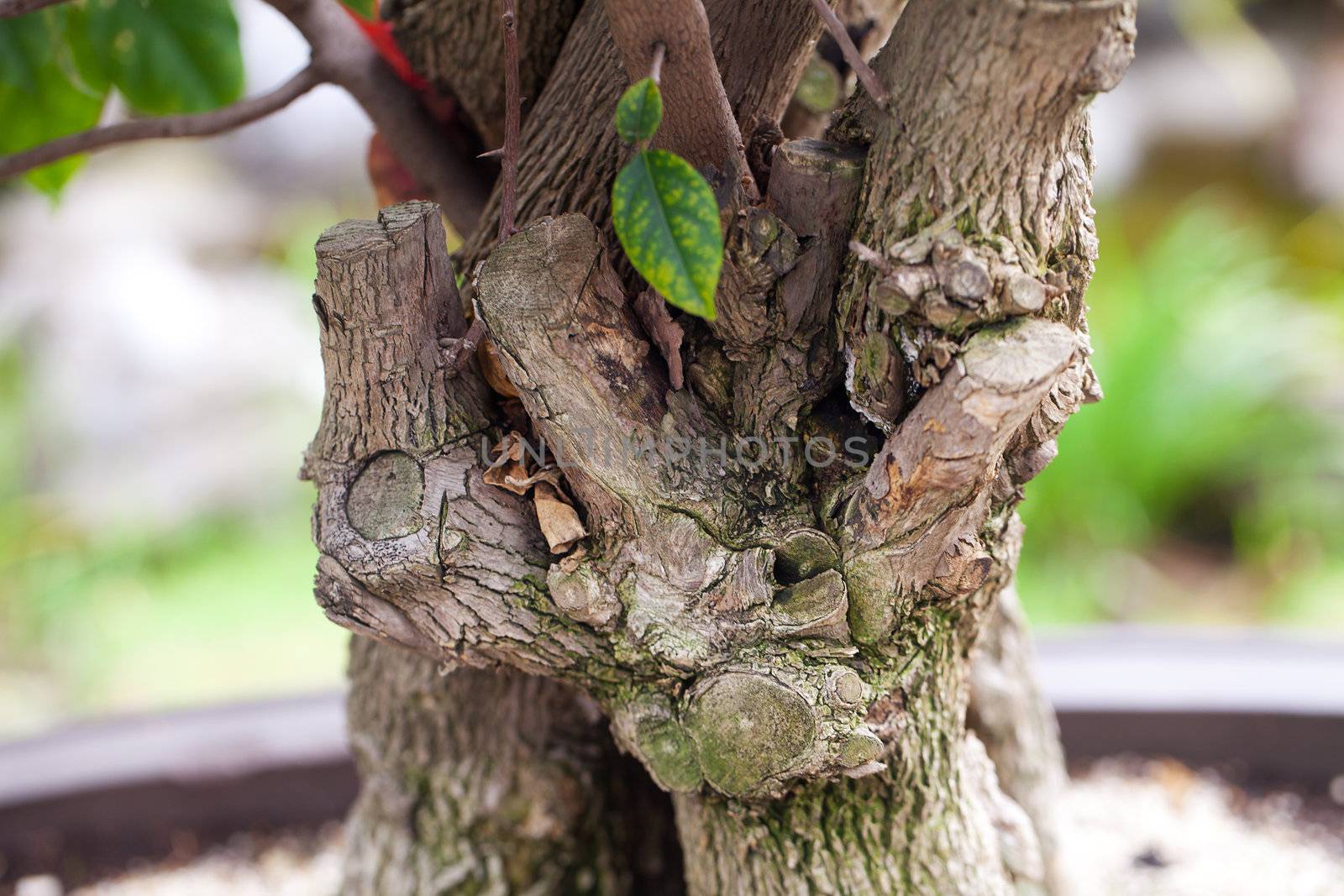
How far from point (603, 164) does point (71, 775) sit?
1.13 m

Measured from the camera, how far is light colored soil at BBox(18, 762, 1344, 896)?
122 cm

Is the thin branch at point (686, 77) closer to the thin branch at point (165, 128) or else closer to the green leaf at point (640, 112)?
the green leaf at point (640, 112)

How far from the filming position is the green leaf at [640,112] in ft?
1.90

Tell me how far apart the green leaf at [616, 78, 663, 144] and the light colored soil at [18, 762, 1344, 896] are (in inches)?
35.8

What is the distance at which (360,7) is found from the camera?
0.99 m

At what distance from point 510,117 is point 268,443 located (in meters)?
2.54

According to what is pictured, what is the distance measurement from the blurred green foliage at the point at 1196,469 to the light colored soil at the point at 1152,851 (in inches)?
40.6

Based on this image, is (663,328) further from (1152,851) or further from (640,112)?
(1152,851)

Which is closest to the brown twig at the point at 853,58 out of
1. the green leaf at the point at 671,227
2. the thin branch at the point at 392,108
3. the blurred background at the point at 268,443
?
the green leaf at the point at 671,227

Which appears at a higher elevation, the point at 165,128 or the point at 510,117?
the point at 165,128

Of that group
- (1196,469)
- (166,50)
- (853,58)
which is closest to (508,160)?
(853,58)

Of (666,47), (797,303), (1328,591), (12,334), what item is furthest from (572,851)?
(12,334)

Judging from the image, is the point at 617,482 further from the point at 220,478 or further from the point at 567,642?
the point at 220,478

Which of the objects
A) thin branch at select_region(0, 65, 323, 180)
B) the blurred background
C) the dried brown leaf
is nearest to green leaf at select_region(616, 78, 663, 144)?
the dried brown leaf
